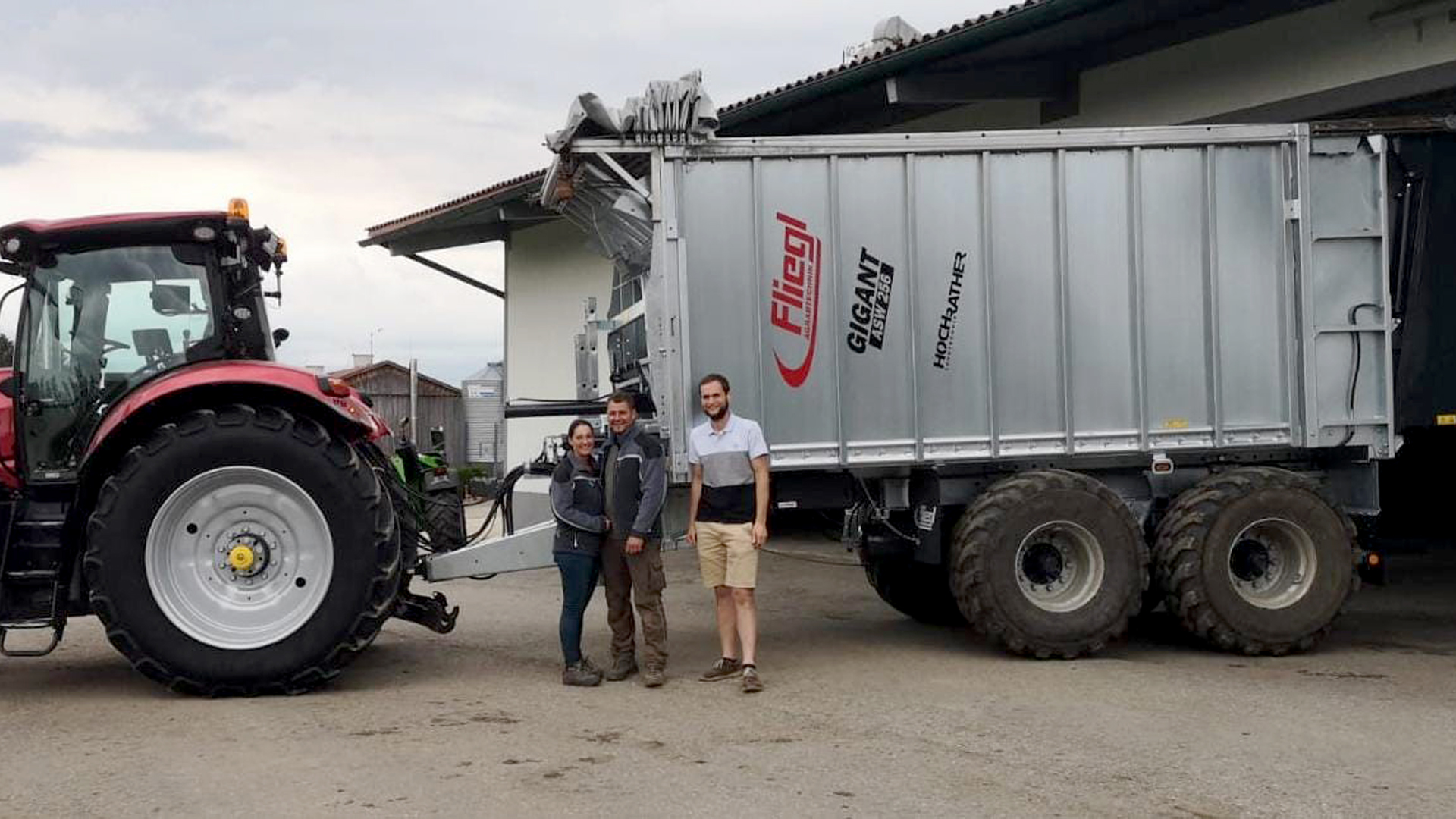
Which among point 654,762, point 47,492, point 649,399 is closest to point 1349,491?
point 649,399

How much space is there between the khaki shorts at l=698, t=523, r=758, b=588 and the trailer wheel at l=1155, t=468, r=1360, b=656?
8.63 ft

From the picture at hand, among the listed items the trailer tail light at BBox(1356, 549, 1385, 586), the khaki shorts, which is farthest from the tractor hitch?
the trailer tail light at BBox(1356, 549, 1385, 586)

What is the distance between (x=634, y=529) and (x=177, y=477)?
247cm

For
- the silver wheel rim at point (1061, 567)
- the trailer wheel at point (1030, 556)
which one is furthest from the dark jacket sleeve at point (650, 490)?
the silver wheel rim at point (1061, 567)

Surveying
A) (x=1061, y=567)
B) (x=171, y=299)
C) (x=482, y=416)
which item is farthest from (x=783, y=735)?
(x=482, y=416)

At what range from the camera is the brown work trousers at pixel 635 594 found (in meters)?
8.00

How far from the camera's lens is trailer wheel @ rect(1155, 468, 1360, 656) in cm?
851

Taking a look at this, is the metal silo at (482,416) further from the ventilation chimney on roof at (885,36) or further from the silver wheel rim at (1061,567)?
the silver wheel rim at (1061,567)

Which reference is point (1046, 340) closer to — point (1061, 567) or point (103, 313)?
point (1061, 567)

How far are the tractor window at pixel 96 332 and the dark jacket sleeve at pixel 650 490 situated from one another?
2.59 m

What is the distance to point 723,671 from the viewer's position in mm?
8133

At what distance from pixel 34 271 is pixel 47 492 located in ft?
4.04

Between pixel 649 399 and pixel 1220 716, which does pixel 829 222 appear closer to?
pixel 649 399

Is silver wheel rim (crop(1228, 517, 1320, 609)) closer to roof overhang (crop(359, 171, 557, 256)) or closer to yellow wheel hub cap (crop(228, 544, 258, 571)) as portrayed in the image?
yellow wheel hub cap (crop(228, 544, 258, 571))
